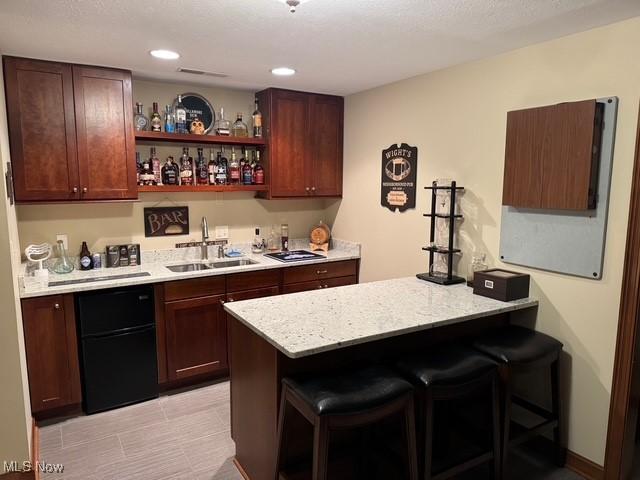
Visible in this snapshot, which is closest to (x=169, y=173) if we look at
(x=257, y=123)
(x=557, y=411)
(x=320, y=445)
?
(x=257, y=123)

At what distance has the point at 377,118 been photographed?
369 cm

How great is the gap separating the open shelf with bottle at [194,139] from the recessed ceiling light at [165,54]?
2.28ft

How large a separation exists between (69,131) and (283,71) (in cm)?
148

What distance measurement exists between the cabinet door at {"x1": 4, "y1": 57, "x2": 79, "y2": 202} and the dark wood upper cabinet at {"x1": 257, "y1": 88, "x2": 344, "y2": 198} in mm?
1472

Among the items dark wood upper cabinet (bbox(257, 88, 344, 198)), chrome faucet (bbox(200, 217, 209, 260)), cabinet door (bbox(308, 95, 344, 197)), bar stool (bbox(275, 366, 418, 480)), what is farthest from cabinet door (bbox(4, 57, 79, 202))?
bar stool (bbox(275, 366, 418, 480))

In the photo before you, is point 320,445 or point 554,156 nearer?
point 320,445

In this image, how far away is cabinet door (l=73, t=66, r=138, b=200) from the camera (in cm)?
300

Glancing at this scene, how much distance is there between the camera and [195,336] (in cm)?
331

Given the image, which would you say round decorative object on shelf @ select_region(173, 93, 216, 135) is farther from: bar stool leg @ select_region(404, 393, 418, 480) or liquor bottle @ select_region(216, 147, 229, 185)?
bar stool leg @ select_region(404, 393, 418, 480)

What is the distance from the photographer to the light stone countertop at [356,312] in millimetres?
1936

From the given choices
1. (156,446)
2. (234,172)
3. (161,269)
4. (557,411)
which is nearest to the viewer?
(557,411)

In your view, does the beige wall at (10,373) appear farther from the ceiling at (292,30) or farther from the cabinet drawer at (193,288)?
the cabinet drawer at (193,288)

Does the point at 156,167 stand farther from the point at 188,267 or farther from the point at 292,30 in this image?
the point at 292,30

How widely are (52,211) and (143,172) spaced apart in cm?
68
